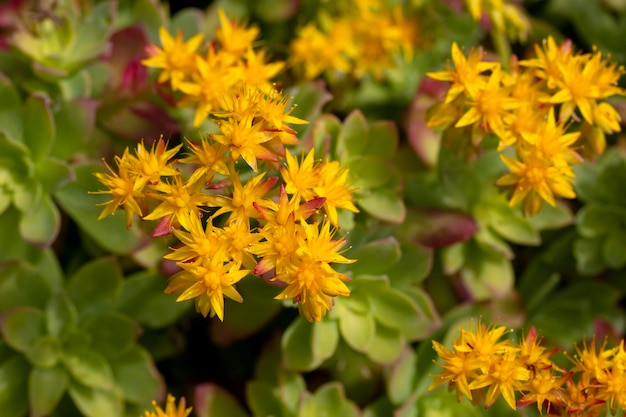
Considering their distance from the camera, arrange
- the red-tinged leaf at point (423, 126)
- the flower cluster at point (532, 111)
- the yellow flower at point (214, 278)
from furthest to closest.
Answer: the red-tinged leaf at point (423, 126), the flower cluster at point (532, 111), the yellow flower at point (214, 278)

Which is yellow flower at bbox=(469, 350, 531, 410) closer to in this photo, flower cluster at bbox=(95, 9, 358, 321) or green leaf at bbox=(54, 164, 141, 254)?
flower cluster at bbox=(95, 9, 358, 321)

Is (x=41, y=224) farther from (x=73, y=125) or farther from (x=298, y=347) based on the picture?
(x=298, y=347)

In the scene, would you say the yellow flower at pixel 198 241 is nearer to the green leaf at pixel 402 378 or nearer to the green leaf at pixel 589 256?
the green leaf at pixel 402 378

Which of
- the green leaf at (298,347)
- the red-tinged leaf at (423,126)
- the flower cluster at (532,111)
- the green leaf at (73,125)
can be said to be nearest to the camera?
the flower cluster at (532,111)

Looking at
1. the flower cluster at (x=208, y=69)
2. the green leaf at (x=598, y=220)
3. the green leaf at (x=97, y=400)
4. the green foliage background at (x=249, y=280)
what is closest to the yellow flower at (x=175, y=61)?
the flower cluster at (x=208, y=69)

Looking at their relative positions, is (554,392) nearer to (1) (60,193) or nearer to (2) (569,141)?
(2) (569,141)

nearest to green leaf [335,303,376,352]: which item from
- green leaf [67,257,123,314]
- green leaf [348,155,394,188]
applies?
green leaf [348,155,394,188]

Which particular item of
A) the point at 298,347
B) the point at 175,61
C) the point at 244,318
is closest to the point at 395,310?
the point at 298,347
